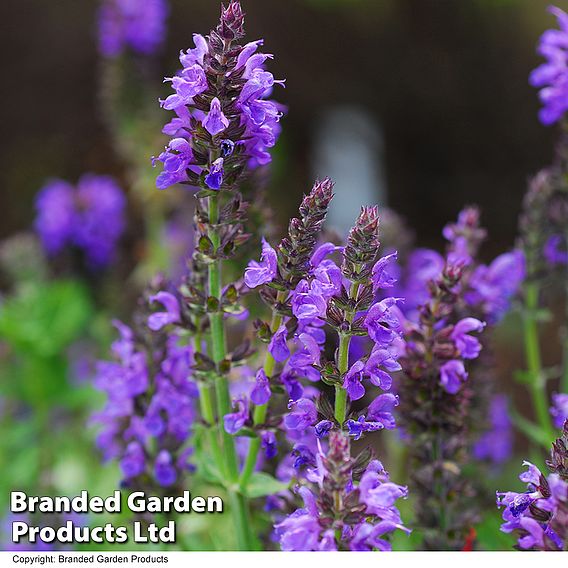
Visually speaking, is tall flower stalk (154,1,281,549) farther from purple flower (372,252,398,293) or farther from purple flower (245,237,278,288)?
purple flower (372,252,398,293)

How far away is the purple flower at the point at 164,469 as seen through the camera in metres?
1.72

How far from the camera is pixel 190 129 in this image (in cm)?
136

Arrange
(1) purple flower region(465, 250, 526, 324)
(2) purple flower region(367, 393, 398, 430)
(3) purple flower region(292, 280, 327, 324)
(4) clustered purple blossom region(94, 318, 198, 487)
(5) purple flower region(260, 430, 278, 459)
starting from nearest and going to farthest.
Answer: (3) purple flower region(292, 280, 327, 324), (2) purple flower region(367, 393, 398, 430), (5) purple flower region(260, 430, 278, 459), (4) clustered purple blossom region(94, 318, 198, 487), (1) purple flower region(465, 250, 526, 324)

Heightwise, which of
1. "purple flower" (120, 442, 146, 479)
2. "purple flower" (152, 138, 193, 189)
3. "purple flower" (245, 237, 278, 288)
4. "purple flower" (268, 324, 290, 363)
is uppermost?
"purple flower" (152, 138, 193, 189)

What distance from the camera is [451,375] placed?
1.50m

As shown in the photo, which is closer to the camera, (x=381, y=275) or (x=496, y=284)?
(x=381, y=275)

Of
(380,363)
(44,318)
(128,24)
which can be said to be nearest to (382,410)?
(380,363)

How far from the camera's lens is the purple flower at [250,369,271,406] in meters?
1.39

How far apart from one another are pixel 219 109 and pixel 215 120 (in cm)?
2

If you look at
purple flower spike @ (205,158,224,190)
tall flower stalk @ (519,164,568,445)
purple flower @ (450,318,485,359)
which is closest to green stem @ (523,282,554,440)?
tall flower stalk @ (519,164,568,445)

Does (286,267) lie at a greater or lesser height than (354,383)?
greater

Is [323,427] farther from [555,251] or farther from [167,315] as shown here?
[555,251]

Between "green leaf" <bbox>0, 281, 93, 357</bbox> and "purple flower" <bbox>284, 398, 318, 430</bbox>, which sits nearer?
"purple flower" <bbox>284, 398, 318, 430</bbox>
